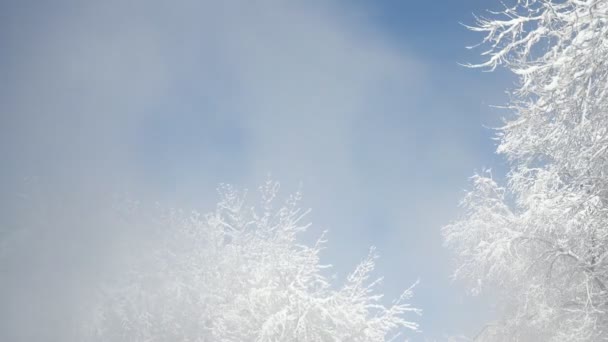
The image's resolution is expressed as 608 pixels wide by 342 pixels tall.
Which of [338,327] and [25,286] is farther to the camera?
[25,286]

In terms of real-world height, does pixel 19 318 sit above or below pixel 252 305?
above

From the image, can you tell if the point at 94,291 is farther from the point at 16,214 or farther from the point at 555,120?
the point at 555,120

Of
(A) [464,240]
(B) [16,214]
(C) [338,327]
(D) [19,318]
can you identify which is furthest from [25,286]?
(A) [464,240]

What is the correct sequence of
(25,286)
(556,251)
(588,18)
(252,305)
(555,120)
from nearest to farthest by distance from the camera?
(588,18) → (555,120) → (556,251) → (252,305) → (25,286)

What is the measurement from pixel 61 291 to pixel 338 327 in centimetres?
1615

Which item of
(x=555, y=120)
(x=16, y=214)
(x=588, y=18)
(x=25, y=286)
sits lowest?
(x=555, y=120)

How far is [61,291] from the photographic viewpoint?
22188 millimetres

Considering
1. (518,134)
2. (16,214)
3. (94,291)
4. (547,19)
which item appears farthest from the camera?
(16,214)

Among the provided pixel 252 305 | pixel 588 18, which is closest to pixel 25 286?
pixel 252 305

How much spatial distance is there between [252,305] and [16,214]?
19.8 metres

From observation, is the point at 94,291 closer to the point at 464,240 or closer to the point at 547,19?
the point at 464,240

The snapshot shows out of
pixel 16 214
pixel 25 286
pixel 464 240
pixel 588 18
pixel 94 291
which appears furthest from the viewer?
pixel 16 214

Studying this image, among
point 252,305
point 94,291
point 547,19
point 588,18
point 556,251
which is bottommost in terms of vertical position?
point 556,251

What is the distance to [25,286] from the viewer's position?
2328cm
